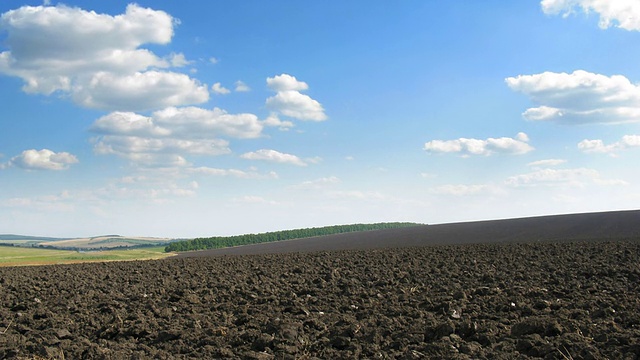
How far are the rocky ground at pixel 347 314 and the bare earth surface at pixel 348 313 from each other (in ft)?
0.12

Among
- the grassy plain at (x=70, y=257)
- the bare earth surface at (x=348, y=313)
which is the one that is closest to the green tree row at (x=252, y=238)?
the grassy plain at (x=70, y=257)

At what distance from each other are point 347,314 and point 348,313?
0.60ft

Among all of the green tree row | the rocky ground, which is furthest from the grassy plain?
the rocky ground

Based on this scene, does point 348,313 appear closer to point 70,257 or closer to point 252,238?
point 70,257

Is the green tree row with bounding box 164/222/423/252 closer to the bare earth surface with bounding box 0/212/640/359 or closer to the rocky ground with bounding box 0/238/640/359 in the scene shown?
the bare earth surface with bounding box 0/212/640/359

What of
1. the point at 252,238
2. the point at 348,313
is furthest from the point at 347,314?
the point at 252,238

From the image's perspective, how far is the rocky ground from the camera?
8.84 m

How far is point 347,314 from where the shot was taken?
1206 centimetres

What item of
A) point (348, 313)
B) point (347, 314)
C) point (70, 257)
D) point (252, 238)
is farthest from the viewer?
point (252, 238)

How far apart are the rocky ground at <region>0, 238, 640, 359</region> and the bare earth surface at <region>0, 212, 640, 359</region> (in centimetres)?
4

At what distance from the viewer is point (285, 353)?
29.2ft

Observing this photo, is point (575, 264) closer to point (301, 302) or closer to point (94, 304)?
point (301, 302)

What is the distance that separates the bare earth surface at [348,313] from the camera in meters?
8.87

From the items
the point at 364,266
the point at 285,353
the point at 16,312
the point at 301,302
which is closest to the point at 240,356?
the point at 285,353
